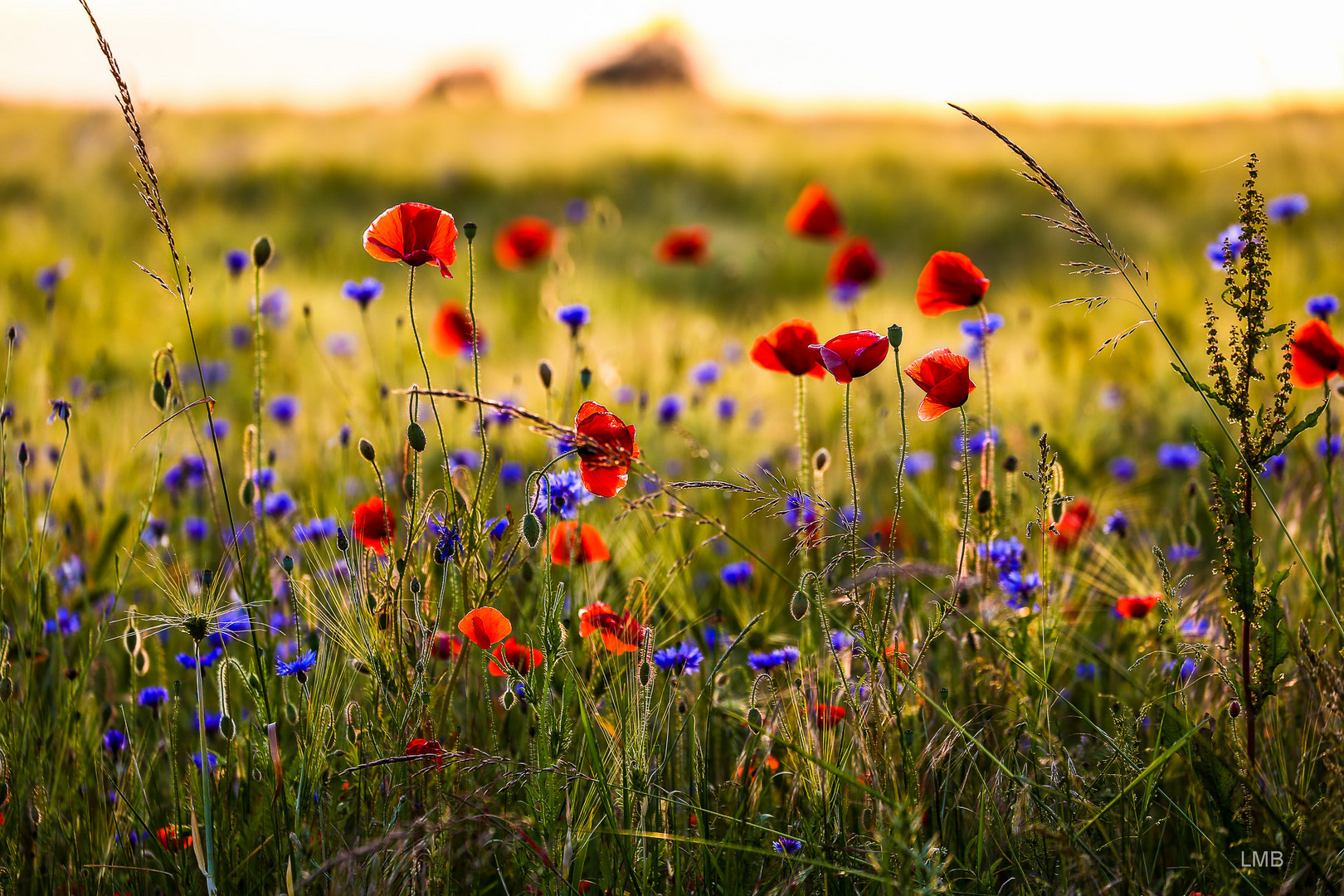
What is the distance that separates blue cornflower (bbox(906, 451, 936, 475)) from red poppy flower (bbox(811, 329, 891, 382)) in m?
1.21

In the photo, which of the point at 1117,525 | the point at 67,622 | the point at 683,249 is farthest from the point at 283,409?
the point at 1117,525

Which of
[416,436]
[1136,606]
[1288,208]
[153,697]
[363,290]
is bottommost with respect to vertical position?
[153,697]

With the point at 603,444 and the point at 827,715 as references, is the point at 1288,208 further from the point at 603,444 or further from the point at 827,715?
the point at 603,444

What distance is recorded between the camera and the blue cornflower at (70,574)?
154 cm

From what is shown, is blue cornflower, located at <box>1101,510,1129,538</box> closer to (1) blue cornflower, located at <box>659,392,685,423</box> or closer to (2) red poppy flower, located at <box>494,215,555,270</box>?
(1) blue cornflower, located at <box>659,392,685,423</box>

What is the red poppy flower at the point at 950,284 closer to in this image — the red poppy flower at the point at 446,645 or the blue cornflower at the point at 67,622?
the red poppy flower at the point at 446,645

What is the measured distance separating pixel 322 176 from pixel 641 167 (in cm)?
260

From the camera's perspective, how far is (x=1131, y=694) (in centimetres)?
131

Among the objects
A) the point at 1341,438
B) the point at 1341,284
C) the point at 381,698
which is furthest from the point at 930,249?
the point at 381,698

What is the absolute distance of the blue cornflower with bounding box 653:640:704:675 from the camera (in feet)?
3.83

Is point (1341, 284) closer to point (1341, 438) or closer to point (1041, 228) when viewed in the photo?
point (1341, 438)

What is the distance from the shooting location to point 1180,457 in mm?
2150

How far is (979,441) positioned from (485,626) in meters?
1.96

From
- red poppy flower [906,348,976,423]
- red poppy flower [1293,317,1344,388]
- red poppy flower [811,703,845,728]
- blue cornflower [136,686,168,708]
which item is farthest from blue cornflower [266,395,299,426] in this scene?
red poppy flower [1293,317,1344,388]
